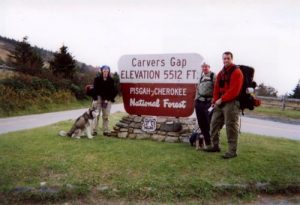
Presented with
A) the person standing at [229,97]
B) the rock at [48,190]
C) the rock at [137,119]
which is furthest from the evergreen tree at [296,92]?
the rock at [48,190]

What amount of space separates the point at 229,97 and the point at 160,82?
2.74 meters

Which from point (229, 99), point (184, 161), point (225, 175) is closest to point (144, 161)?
point (184, 161)

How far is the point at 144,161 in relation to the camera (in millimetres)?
7438

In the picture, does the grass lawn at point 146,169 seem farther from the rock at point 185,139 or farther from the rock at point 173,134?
the rock at point 173,134

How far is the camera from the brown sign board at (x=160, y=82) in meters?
9.44

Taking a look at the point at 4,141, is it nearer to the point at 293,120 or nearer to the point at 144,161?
the point at 144,161

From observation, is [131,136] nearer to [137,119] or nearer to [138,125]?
[138,125]

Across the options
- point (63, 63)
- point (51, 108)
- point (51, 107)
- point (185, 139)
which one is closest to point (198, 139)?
point (185, 139)

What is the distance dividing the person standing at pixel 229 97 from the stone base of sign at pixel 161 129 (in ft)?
6.01

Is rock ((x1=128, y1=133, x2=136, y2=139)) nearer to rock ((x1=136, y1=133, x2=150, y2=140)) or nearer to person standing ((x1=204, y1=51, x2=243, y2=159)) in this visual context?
rock ((x1=136, y1=133, x2=150, y2=140))

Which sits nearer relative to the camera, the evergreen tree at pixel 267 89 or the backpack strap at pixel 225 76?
the backpack strap at pixel 225 76

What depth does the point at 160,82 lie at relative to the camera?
32.1 ft

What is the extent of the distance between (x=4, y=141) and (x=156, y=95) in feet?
13.8

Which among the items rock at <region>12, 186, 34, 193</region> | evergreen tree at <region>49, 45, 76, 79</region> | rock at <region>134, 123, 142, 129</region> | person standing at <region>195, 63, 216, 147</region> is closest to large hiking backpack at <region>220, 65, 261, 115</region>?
person standing at <region>195, 63, 216, 147</region>
